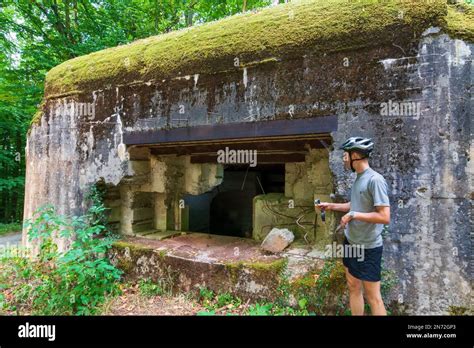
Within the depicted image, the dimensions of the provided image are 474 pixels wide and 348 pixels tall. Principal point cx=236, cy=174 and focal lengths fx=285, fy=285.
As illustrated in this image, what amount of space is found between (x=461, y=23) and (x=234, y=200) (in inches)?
245

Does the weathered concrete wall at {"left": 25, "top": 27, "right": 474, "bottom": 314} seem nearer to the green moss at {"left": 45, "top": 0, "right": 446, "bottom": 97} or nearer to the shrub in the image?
the green moss at {"left": 45, "top": 0, "right": 446, "bottom": 97}

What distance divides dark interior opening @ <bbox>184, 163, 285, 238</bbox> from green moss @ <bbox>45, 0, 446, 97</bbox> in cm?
298

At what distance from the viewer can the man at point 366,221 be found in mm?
2297

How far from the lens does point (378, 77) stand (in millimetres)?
2873

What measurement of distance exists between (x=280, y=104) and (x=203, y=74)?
1175mm

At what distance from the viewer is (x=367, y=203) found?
241 cm

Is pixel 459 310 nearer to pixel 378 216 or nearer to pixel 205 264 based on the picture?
pixel 378 216

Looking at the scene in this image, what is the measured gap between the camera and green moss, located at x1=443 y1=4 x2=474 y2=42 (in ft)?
8.54

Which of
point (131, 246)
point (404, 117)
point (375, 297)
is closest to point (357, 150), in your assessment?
point (404, 117)

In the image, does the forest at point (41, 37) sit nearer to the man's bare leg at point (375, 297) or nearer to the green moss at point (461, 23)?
the green moss at point (461, 23)

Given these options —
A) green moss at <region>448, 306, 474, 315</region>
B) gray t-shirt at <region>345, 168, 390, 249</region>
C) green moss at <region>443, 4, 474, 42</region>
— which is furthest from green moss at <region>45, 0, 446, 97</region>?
green moss at <region>448, 306, 474, 315</region>

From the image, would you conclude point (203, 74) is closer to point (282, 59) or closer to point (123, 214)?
point (282, 59)

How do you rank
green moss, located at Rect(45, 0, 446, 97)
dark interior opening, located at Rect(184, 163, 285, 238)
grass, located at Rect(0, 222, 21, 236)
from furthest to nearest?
grass, located at Rect(0, 222, 21, 236) → dark interior opening, located at Rect(184, 163, 285, 238) → green moss, located at Rect(45, 0, 446, 97)
